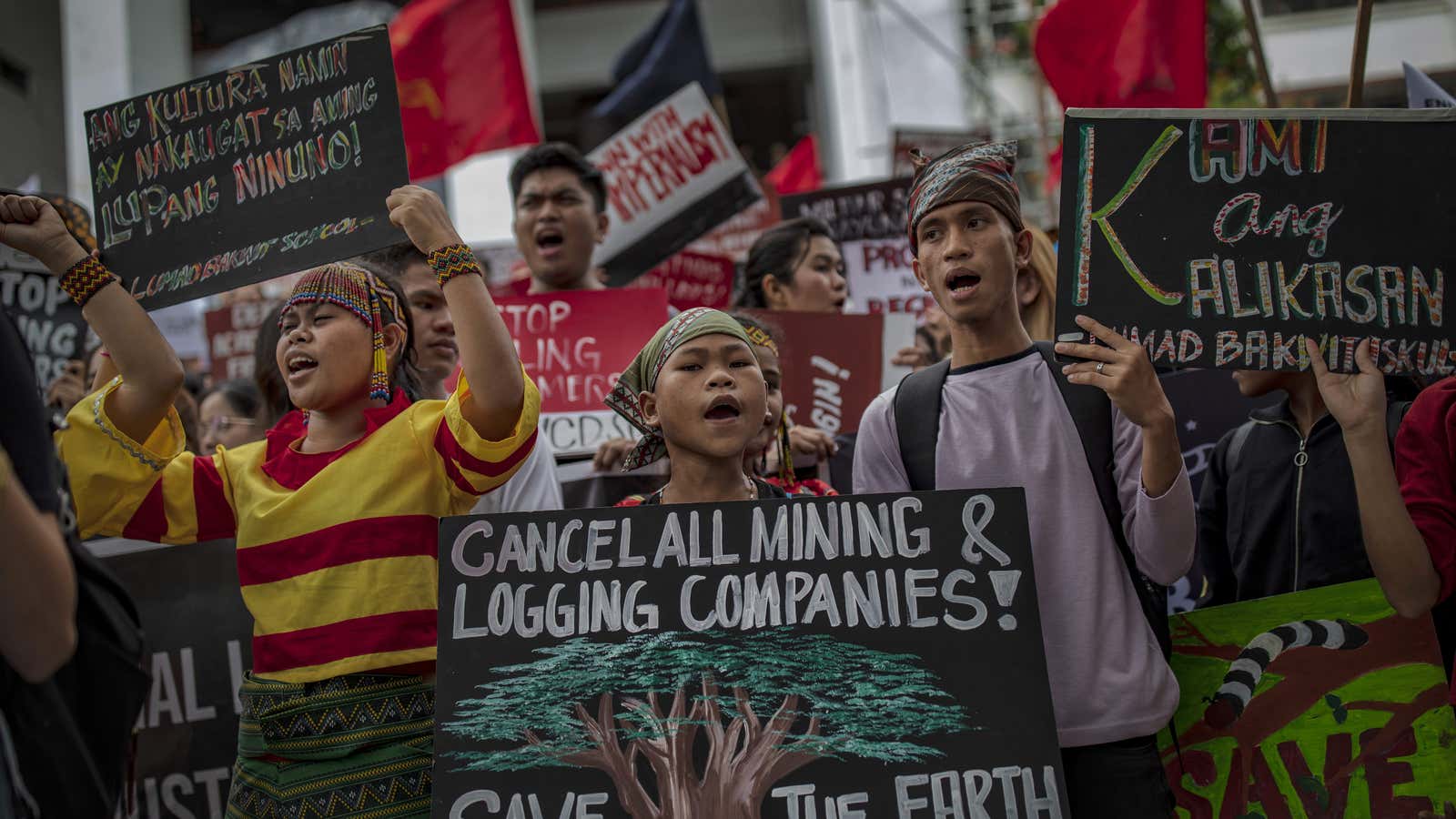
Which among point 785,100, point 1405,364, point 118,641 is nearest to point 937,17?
point 785,100

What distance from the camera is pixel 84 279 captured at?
2.94m

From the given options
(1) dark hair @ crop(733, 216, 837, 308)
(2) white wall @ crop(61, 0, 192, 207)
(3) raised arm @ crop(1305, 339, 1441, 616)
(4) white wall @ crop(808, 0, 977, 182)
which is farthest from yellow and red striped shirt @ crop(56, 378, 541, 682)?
(4) white wall @ crop(808, 0, 977, 182)

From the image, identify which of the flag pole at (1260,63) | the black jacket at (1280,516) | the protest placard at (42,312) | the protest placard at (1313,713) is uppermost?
the flag pole at (1260,63)

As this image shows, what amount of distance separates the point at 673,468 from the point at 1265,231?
1.45 m

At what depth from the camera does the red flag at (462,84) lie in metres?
7.29

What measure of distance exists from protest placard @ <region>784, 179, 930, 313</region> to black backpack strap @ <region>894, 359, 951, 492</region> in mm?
2911

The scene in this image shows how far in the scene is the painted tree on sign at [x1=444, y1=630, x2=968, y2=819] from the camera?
8.16 feet

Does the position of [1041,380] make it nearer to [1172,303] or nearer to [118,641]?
[1172,303]

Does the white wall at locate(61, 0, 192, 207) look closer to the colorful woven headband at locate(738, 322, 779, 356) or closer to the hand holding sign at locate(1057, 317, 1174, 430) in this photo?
the colorful woven headband at locate(738, 322, 779, 356)

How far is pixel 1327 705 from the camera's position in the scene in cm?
307

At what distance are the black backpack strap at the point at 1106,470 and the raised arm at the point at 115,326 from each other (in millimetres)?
1974

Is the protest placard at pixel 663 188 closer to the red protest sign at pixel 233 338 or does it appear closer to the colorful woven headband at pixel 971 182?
the red protest sign at pixel 233 338

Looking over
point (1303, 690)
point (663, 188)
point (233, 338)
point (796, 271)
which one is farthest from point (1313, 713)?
point (233, 338)

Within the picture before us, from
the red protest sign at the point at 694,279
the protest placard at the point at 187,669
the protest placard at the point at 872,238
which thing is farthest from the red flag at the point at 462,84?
the protest placard at the point at 187,669
